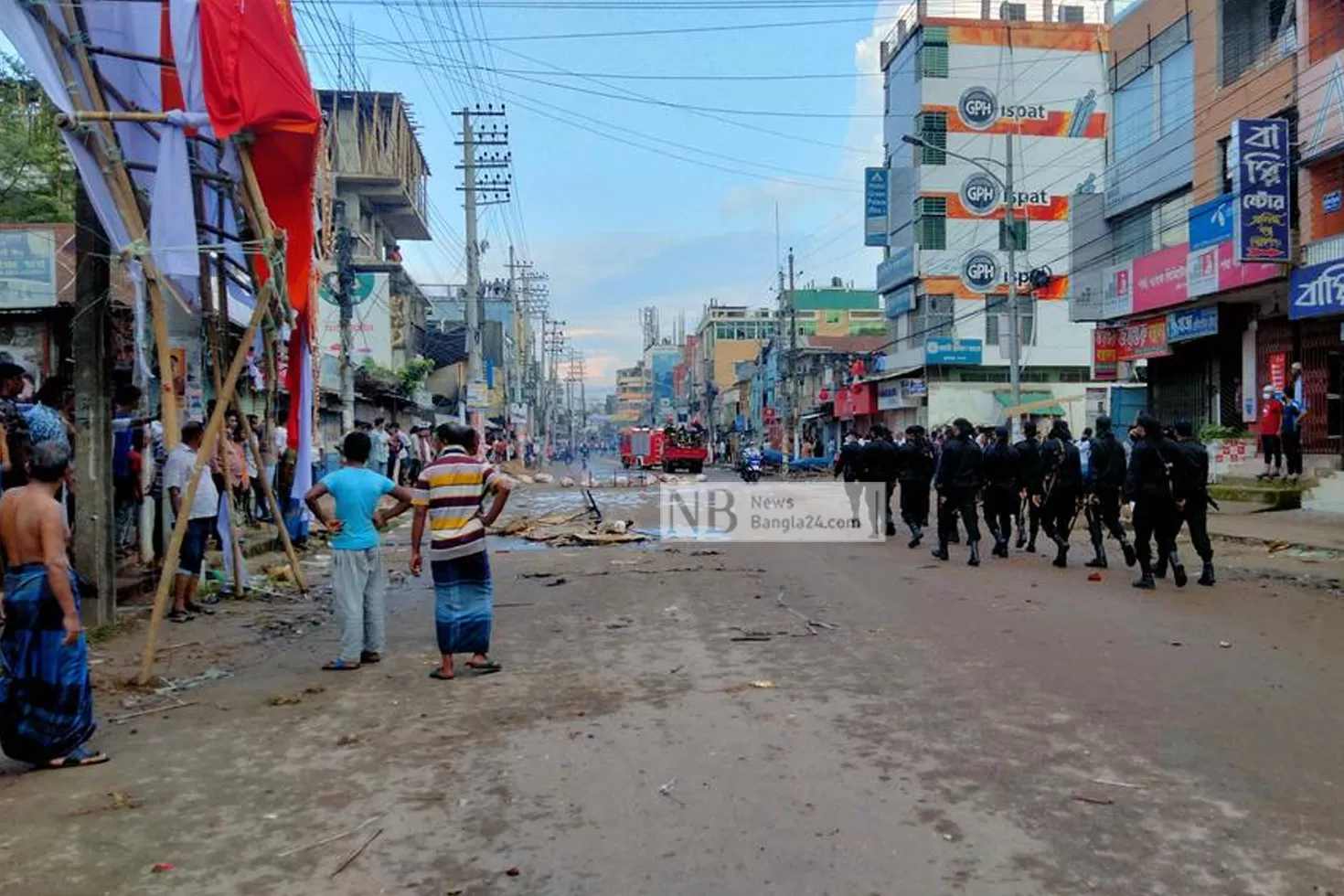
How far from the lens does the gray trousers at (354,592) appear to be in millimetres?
7125

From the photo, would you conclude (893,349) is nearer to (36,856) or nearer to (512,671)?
(512,671)

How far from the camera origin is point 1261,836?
395cm

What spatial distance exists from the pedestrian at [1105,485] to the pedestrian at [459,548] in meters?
8.01

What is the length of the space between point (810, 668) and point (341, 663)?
334 cm

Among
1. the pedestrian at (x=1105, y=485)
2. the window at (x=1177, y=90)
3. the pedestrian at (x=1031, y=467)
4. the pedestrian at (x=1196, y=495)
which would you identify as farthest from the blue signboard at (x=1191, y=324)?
the pedestrian at (x=1196, y=495)

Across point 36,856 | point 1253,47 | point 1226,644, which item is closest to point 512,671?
point 36,856

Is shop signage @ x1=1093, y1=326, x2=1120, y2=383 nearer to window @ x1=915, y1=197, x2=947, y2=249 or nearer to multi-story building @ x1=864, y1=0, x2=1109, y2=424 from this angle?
multi-story building @ x1=864, y1=0, x2=1109, y2=424

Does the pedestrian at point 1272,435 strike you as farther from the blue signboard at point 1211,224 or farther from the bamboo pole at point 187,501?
the bamboo pole at point 187,501

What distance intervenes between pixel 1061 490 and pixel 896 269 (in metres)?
42.8

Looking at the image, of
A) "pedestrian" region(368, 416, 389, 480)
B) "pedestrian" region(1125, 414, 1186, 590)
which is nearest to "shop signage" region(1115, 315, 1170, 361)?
"pedestrian" region(1125, 414, 1186, 590)

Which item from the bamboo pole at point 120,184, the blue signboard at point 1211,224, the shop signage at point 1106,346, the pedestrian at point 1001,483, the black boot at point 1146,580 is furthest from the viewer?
the shop signage at point 1106,346

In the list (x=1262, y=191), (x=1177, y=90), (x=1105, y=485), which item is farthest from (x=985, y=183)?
(x=1105, y=485)

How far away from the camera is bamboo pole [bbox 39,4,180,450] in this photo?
7.07m

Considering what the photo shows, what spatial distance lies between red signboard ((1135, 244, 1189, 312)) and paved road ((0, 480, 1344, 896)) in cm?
1687
